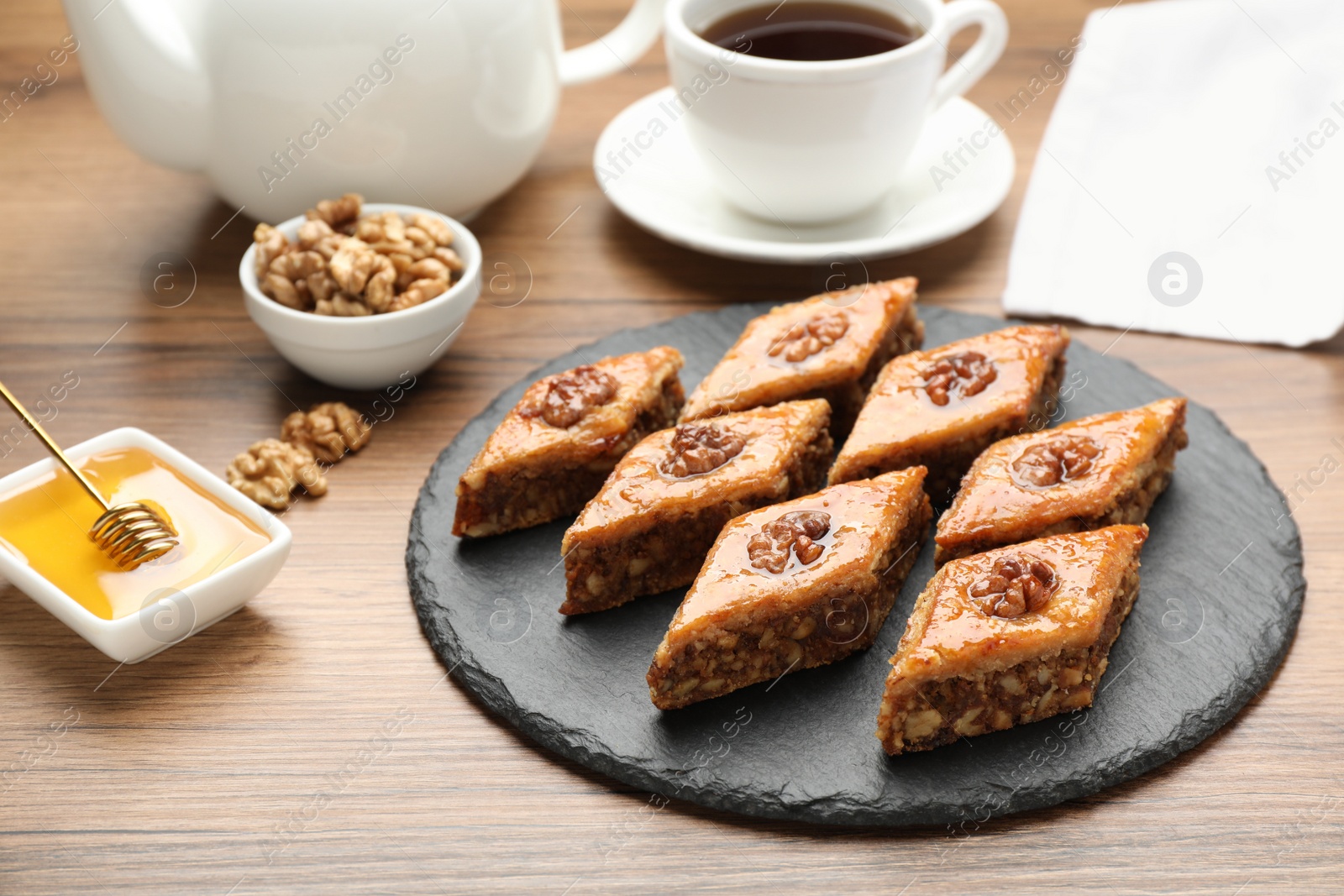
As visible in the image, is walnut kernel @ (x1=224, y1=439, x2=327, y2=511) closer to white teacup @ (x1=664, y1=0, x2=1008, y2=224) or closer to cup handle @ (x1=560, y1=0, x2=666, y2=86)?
white teacup @ (x1=664, y1=0, x2=1008, y2=224)

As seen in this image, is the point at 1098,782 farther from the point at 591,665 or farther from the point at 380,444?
the point at 380,444

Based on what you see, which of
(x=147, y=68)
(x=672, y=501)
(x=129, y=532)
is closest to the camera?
(x=129, y=532)

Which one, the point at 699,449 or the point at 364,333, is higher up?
the point at 364,333

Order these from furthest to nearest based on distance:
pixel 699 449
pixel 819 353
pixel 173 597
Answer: pixel 819 353 < pixel 699 449 < pixel 173 597

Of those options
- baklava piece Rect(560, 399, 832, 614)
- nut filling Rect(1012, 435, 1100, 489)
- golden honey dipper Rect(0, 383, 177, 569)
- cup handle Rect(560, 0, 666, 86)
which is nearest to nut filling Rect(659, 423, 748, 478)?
baklava piece Rect(560, 399, 832, 614)

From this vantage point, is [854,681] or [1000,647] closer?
[1000,647]

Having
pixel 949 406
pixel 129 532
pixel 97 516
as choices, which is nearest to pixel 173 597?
pixel 129 532

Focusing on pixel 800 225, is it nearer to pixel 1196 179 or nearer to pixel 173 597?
pixel 1196 179
